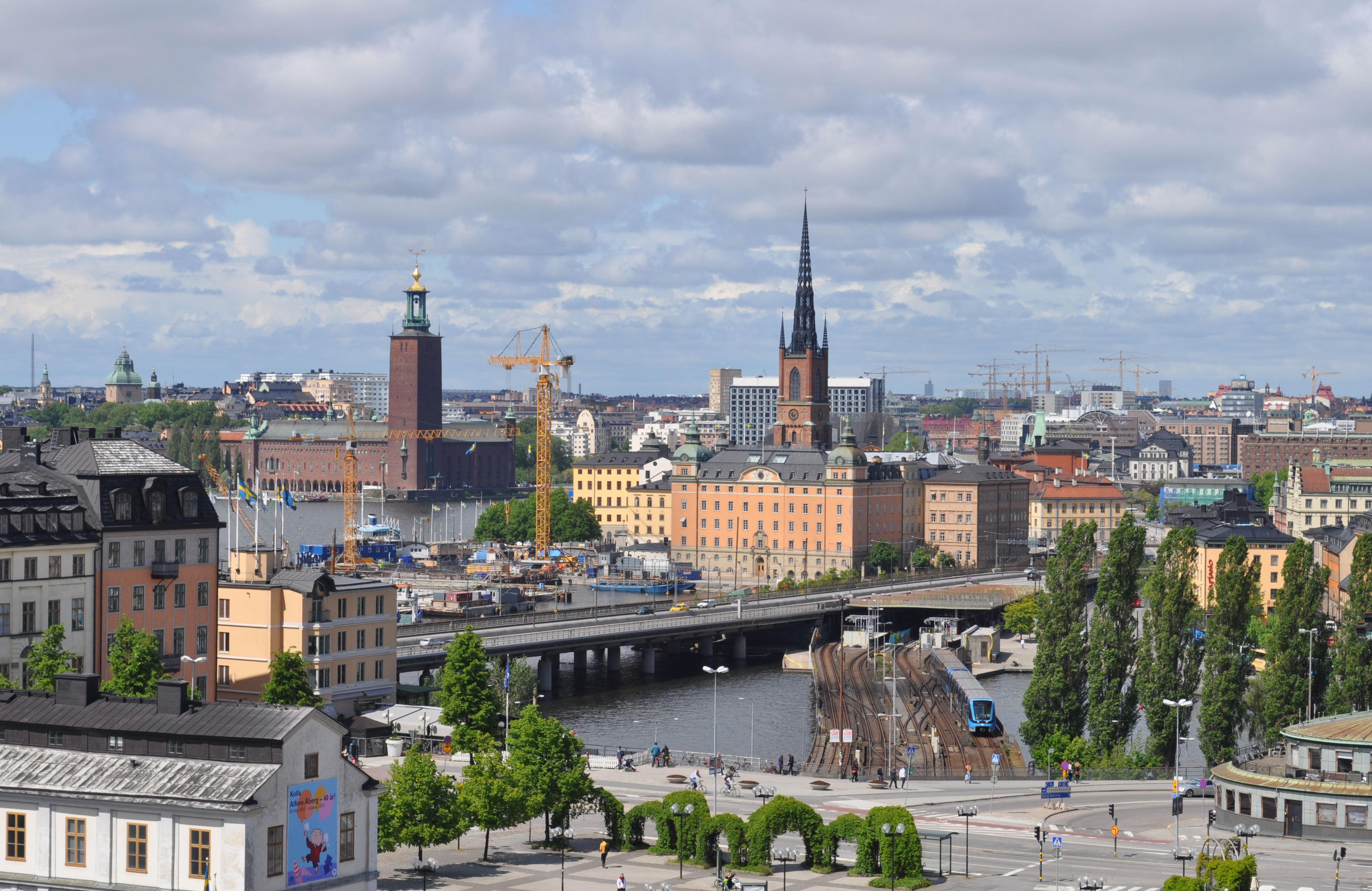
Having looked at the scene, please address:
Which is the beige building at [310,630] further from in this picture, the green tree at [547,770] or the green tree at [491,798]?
the green tree at [547,770]

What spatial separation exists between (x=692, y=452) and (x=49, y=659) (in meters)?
136

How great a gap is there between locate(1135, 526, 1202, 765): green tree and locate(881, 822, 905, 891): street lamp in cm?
2442

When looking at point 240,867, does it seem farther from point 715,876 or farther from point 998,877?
point 998,877

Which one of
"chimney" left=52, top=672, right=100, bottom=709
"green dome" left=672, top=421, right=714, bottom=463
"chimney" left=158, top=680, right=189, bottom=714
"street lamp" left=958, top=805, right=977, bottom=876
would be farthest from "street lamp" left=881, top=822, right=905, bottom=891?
"green dome" left=672, top=421, right=714, bottom=463

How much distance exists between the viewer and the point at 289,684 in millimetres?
63594

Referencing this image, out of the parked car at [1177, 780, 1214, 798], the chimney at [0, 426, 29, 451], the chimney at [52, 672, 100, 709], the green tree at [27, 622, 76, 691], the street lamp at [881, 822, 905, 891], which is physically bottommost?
the parked car at [1177, 780, 1214, 798]

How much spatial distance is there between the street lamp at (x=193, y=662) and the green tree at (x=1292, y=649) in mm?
38334

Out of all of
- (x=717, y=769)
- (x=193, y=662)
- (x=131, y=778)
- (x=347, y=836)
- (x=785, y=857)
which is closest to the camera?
(x=131, y=778)

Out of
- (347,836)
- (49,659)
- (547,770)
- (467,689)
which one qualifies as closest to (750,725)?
(467,689)

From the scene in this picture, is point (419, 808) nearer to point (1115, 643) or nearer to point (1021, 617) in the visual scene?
point (1115, 643)

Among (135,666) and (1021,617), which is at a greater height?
(135,666)

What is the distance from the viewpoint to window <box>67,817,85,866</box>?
4159 centimetres

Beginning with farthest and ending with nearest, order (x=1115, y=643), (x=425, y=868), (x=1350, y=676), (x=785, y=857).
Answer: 1. (x=1115, y=643)
2. (x=1350, y=676)
3. (x=785, y=857)
4. (x=425, y=868)

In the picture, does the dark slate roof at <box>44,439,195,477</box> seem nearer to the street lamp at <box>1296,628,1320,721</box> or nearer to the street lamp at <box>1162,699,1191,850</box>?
the street lamp at <box>1162,699,1191,850</box>
